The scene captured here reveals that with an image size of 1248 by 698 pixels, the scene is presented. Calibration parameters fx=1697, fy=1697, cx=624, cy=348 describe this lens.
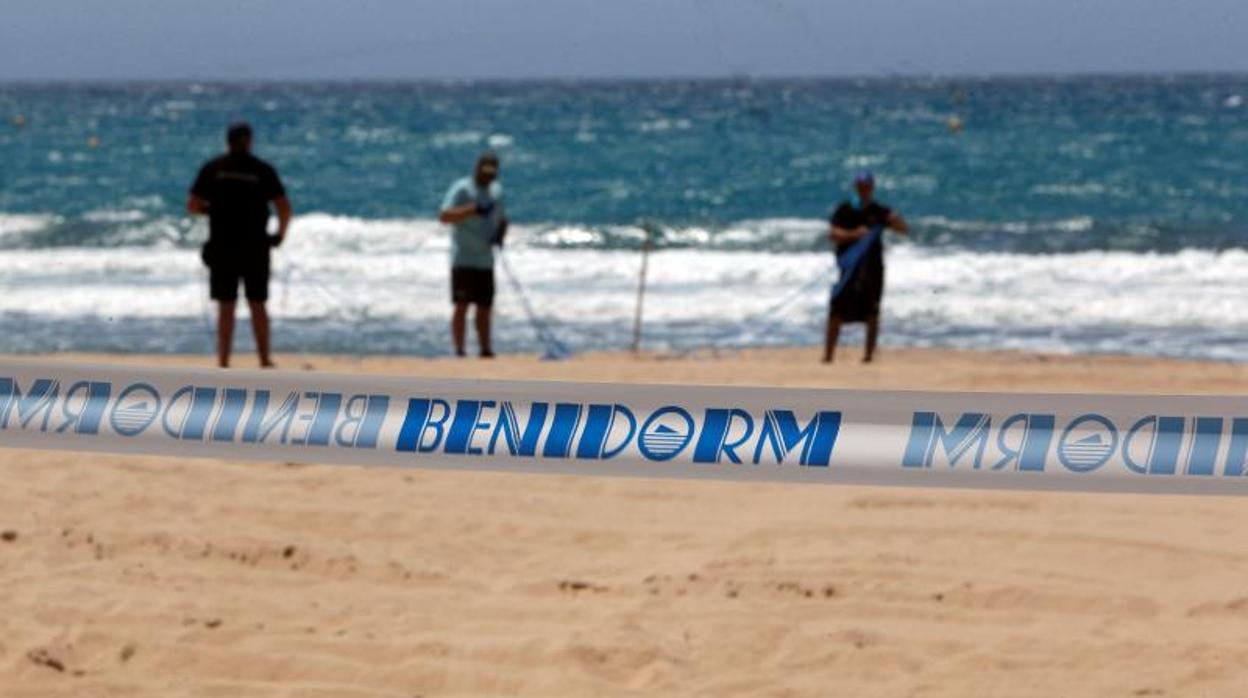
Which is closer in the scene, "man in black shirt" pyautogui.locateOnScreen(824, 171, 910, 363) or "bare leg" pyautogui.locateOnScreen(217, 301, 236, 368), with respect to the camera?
"bare leg" pyautogui.locateOnScreen(217, 301, 236, 368)

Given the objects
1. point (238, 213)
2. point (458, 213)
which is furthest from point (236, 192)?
point (458, 213)

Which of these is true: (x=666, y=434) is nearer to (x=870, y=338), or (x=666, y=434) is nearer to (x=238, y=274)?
(x=238, y=274)

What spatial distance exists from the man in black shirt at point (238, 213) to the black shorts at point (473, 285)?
5.86ft

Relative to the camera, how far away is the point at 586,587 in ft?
19.3

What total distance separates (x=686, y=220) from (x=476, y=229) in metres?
15.2

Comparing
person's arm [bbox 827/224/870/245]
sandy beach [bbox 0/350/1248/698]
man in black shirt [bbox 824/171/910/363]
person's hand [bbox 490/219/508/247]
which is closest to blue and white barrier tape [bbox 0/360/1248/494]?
sandy beach [bbox 0/350/1248/698]

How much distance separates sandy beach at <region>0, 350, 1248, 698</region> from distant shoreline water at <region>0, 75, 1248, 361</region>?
11.8 feet

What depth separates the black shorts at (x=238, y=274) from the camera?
32.5 feet

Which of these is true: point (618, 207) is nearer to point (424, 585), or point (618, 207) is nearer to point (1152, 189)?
point (1152, 189)

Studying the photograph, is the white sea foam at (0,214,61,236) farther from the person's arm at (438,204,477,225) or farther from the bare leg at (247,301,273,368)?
the bare leg at (247,301,273,368)

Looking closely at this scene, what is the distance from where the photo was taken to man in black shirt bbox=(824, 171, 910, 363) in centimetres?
1123

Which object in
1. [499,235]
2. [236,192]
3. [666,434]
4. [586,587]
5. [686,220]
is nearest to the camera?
[666,434]

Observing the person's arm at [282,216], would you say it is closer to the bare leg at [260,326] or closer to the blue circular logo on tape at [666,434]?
the bare leg at [260,326]

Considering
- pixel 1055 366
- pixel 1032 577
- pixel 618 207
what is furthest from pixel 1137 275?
pixel 1032 577
